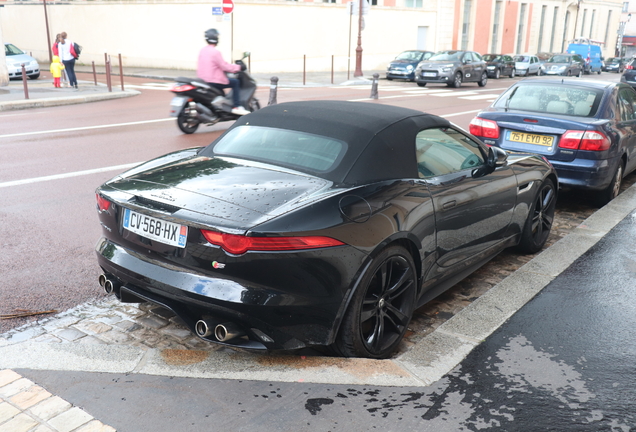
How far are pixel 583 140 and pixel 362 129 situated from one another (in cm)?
396

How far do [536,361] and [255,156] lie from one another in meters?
2.14

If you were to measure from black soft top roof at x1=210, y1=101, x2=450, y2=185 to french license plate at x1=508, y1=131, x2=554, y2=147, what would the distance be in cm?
293

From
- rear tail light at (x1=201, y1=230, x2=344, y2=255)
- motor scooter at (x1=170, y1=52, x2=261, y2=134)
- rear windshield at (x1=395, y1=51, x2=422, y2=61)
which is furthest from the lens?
rear windshield at (x1=395, y1=51, x2=422, y2=61)

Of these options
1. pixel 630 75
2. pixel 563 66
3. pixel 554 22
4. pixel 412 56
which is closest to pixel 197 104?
pixel 412 56

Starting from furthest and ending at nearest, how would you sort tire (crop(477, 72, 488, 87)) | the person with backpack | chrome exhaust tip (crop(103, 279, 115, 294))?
tire (crop(477, 72, 488, 87)) → the person with backpack → chrome exhaust tip (crop(103, 279, 115, 294))

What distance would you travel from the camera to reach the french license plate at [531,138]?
282 inches

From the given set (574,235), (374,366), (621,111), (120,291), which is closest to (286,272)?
(374,366)

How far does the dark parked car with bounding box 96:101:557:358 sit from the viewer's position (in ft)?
10.7

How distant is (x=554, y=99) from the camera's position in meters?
7.67

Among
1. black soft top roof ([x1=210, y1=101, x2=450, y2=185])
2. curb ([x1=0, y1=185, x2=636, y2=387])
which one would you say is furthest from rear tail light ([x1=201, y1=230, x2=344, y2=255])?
curb ([x1=0, y1=185, x2=636, y2=387])

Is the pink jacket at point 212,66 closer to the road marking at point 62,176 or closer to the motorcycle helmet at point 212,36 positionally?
the motorcycle helmet at point 212,36

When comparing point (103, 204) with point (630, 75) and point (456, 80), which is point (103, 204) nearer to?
point (456, 80)

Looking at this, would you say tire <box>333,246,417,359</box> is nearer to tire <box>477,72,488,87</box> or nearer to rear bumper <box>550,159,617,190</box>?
rear bumper <box>550,159,617,190</box>

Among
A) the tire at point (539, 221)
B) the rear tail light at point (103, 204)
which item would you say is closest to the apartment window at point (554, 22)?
the tire at point (539, 221)
